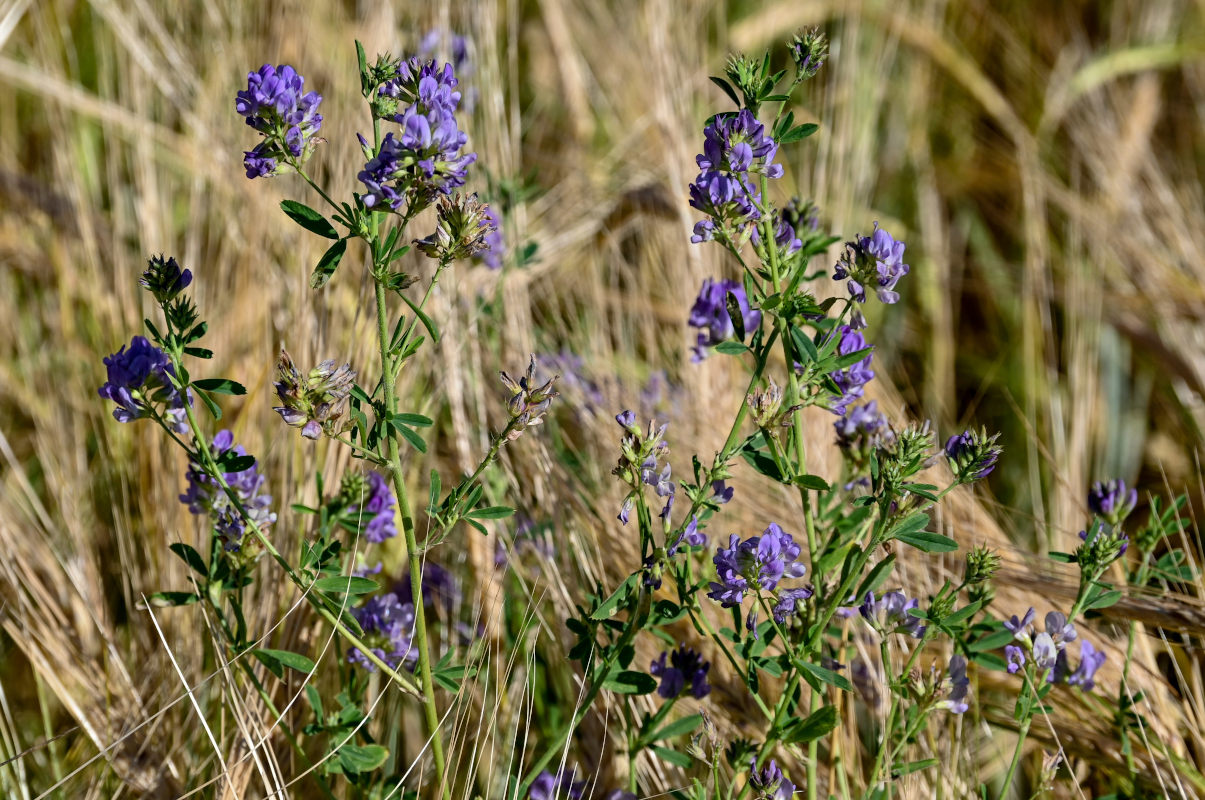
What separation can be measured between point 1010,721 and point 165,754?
1056 mm

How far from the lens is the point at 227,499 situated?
1139mm

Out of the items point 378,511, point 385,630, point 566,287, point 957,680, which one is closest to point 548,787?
point 385,630

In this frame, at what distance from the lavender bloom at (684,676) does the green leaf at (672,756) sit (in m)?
0.07

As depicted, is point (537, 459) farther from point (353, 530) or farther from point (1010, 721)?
point (1010, 721)

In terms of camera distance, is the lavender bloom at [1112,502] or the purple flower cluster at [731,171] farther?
the lavender bloom at [1112,502]

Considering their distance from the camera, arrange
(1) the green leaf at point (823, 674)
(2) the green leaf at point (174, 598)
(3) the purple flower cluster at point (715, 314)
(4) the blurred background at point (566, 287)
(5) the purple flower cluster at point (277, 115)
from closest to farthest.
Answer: (5) the purple flower cluster at point (277, 115)
(1) the green leaf at point (823, 674)
(2) the green leaf at point (174, 598)
(3) the purple flower cluster at point (715, 314)
(4) the blurred background at point (566, 287)

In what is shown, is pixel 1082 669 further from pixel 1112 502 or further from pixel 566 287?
pixel 566 287

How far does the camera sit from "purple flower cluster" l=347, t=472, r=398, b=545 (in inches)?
48.6

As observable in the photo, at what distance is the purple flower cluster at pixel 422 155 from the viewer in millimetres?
937

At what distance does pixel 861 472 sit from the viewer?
127 centimetres

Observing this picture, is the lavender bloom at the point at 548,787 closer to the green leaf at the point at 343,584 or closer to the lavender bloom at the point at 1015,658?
the green leaf at the point at 343,584

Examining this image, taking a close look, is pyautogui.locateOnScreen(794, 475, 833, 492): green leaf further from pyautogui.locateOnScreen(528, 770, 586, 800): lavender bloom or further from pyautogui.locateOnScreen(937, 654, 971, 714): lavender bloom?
pyautogui.locateOnScreen(528, 770, 586, 800): lavender bloom

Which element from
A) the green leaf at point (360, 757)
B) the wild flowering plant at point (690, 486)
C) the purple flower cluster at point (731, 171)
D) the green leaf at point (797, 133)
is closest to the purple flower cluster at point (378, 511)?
the wild flowering plant at point (690, 486)

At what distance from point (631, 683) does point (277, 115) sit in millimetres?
648
